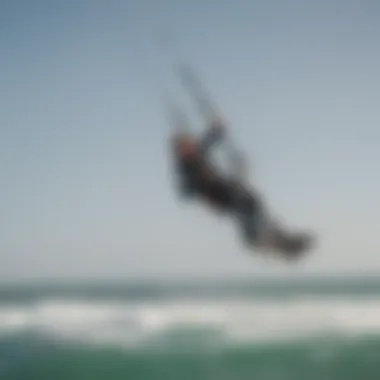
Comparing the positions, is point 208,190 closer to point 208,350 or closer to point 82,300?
point 208,350

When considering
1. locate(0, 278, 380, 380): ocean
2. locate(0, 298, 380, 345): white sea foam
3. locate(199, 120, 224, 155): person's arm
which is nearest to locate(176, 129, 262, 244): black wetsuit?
locate(199, 120, 224, 155): person's arm

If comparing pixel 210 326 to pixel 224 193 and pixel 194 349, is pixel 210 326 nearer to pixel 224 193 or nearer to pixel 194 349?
pixel 194 349

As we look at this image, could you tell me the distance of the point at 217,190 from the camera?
5.99 m

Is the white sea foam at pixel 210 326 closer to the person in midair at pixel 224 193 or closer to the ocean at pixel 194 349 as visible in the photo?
the ocean at pixel 194 349

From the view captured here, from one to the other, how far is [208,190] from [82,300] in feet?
64.6

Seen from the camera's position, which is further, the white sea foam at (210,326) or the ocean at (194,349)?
the white sea foam at (210,326)

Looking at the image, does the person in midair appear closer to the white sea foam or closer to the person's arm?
the person's arm

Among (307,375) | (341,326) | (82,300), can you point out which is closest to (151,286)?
(82,300)

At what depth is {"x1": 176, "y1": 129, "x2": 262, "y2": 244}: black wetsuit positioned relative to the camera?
5.85 metres

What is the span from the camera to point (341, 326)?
497 inches

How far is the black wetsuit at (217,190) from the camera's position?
5852mm

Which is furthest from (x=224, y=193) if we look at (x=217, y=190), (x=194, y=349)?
(x=194, y=349)

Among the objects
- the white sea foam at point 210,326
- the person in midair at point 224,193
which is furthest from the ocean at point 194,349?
the person in midair at point 224,193

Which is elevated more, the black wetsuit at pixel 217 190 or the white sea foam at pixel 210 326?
the white sea foam at pixel 210 326
